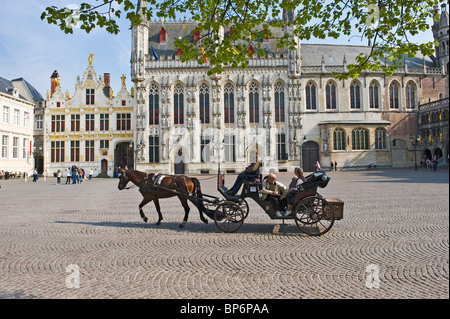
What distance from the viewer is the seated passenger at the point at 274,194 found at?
824 centimetres

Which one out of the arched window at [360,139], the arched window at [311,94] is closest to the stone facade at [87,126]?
the arched window at [311,94]

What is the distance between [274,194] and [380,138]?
37.6 meters

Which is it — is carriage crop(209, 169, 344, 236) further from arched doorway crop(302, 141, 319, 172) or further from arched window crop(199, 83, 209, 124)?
arched doorway crop(302, 141, 319, 172)

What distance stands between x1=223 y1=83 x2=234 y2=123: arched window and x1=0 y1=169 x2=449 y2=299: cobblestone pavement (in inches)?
1219

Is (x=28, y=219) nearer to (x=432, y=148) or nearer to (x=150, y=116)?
(x=150, y=116)

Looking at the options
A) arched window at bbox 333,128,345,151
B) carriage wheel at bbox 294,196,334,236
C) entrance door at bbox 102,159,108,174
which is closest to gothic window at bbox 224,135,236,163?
arched window at bbox 333,128,345,151

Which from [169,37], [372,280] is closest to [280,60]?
[169,37]

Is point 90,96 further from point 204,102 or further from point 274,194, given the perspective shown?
point 274,194

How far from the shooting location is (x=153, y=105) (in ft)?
132

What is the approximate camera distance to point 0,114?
37438 millimetres

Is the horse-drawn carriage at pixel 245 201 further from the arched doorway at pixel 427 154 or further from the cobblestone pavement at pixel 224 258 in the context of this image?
the arched doorway at pixel 427 154

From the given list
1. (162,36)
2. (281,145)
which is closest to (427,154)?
(281,145)

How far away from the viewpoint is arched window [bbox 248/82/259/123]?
40438mm
